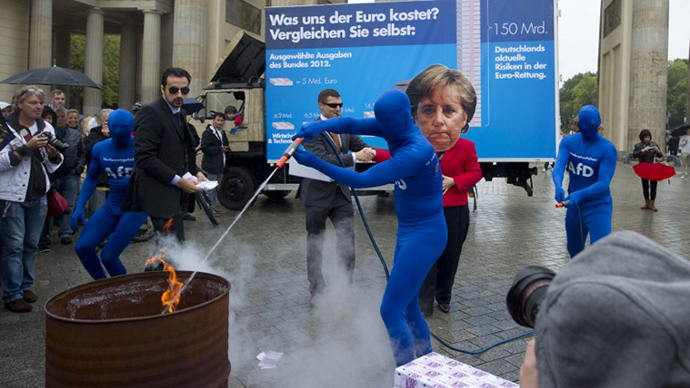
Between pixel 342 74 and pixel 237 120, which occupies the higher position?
pixel 342 74

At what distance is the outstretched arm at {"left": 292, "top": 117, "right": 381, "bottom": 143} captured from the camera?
3.47 metres

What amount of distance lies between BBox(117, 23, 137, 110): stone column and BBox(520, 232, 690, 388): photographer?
40.7m

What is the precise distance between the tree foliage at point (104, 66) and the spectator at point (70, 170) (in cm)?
4238

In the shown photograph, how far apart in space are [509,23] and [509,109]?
1.63 metres

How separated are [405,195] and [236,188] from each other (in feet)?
32.8

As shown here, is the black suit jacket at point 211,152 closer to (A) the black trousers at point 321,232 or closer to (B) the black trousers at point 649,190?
(A) the black trousers at point 321,232

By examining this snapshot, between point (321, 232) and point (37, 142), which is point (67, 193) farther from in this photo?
point (321, 232)

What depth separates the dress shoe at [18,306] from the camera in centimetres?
516

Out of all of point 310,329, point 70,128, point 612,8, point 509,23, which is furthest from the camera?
point 612,8

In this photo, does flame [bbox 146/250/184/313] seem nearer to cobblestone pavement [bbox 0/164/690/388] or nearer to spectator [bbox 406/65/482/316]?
cobblestone pavement [bbox 0/164/690/388]

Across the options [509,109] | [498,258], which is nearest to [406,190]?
[498,258]

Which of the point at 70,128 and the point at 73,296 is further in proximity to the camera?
the point at 70,128

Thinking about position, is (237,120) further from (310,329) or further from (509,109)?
(310,329)

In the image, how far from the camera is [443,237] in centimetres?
362
